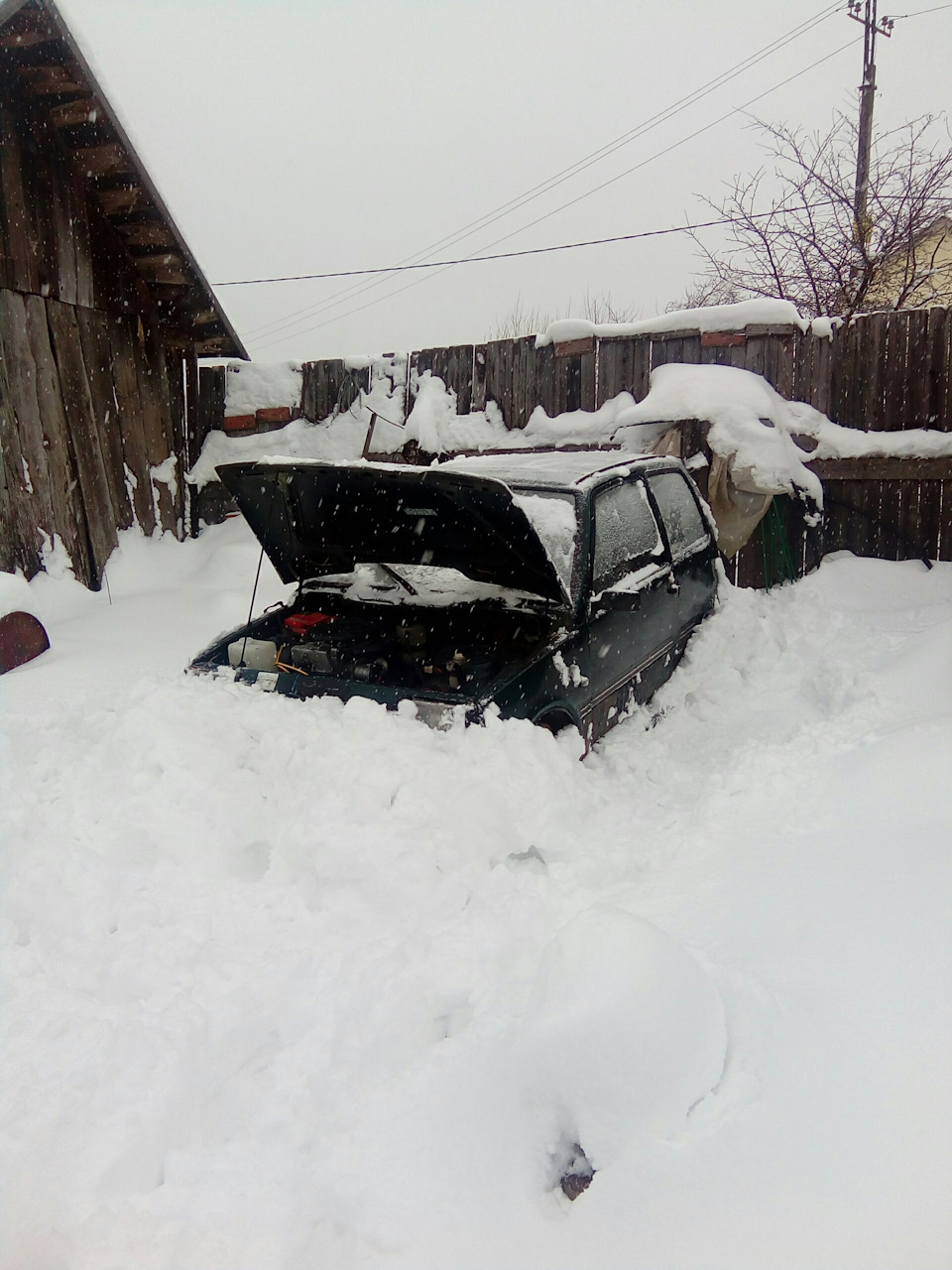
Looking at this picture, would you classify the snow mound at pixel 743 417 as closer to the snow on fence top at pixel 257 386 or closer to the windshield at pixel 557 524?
the windshield at pixel 557 524

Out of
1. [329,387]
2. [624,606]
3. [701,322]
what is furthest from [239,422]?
[624,606]

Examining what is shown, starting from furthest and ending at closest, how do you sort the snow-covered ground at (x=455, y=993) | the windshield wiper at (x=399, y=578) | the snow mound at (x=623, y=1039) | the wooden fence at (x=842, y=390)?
the wooden fence at (x=842, y=390), the windshield wiper at (x=399, y=578), the snow mound at (x=623, y=1039), the snow-covered ground at (x=455, y=993)

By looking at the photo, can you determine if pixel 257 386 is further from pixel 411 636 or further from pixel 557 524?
pixel 557 524

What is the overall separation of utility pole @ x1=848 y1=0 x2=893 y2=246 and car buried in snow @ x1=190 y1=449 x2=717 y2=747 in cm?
1003

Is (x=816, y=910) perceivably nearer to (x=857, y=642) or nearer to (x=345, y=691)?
(x=345, y=691)

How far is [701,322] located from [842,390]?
136 centimetres

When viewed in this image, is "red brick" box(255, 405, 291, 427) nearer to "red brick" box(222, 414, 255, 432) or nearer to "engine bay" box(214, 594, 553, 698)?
"red brick" box(222, 414, 255, 432)

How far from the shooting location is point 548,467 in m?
4.80

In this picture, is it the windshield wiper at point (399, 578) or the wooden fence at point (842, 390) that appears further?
the wooden fence at point (842, 390)

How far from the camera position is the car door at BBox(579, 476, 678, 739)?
4.14 metres

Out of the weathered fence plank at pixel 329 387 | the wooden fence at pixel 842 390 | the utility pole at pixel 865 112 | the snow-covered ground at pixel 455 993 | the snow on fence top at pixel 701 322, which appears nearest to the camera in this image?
the snow-covered ground at pixel 455 993

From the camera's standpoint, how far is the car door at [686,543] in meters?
5.04

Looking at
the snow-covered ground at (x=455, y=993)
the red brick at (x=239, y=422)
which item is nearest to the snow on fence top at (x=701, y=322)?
the red brick at (x=239, y=422)

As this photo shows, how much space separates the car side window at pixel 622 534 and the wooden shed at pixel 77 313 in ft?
16.2
